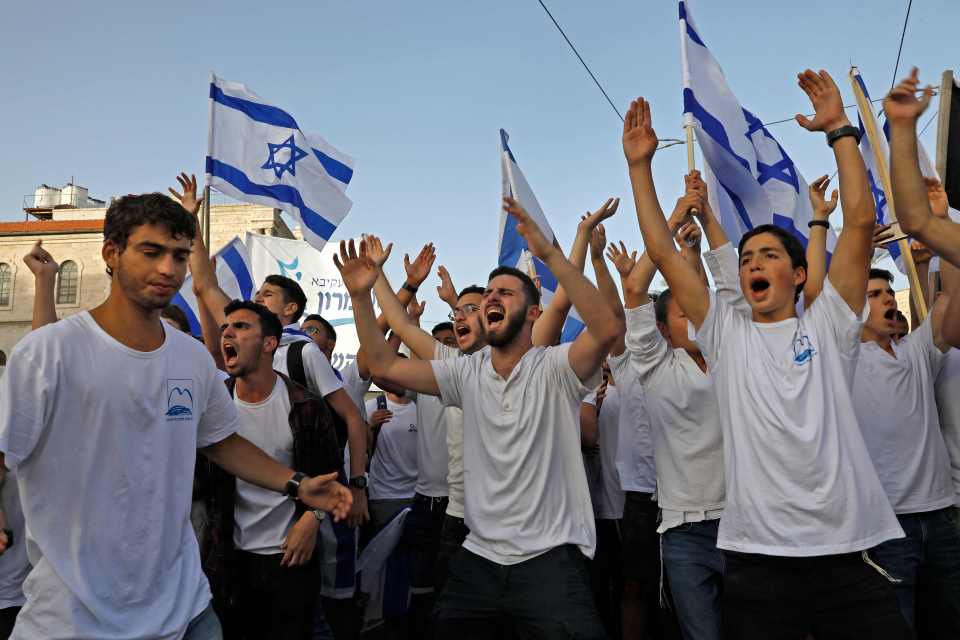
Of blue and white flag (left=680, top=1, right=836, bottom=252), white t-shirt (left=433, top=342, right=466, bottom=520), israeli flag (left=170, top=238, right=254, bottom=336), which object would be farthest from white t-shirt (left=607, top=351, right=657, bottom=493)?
israeli flag (left=170, top=238, right=254, bottom=336)

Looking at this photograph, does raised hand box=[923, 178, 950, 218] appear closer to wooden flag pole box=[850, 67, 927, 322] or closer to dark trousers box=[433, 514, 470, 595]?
wooden flag pole box=[850, 67, 927, 322]

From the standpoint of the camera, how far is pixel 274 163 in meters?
8.98

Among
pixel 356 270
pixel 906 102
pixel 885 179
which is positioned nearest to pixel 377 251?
pixel 356 270

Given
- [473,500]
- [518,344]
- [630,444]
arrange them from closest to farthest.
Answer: [473,500]
[518,344]
[630,444]

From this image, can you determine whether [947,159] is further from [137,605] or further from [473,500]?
[137,605]

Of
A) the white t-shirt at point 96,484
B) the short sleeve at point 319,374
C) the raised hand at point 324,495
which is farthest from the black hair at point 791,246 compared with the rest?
the short sleeve at point 319,374

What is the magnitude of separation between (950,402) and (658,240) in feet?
7.44

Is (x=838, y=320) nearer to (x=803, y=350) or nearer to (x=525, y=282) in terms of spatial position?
(x=803, y=350)

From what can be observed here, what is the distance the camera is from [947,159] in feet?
16.1

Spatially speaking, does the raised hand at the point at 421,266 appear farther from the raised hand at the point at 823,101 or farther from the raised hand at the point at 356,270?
the raised hand at the point at 823,101

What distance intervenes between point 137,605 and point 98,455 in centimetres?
52

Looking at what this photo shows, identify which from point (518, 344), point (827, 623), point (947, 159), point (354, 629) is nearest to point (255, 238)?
point (354, 629)

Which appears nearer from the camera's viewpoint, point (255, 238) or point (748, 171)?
point (748, 171)

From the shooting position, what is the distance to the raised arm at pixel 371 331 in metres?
4.13
